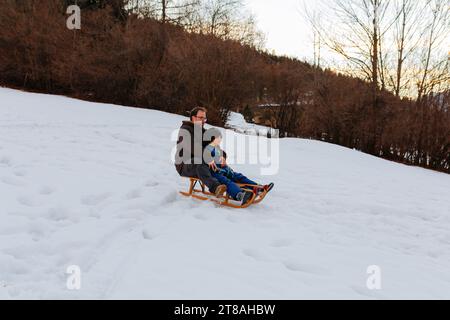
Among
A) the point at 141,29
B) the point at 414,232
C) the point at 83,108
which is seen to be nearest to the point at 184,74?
the point at 141,29

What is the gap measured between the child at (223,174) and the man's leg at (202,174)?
11 cm

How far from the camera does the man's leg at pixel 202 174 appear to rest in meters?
4.71

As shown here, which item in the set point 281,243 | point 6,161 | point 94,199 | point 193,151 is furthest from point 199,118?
point 6,161

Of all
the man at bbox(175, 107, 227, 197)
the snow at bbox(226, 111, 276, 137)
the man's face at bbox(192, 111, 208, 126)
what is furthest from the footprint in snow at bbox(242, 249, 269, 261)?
the snow at bbox(226, 111, 276, 137)

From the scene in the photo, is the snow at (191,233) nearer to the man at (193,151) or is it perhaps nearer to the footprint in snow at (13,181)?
the footprint in snow at (13,181)

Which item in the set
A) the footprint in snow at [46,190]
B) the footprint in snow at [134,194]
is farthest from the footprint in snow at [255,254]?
the footprint in snow at [46,190]

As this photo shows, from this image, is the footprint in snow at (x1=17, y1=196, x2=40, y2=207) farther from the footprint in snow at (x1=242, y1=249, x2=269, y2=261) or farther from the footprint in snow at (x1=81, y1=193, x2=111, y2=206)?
the footprint in snow at (x1=242, y1=249, x2=269, y2=261)

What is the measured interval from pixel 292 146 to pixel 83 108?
771 centimetres

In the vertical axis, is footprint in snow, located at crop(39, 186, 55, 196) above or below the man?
below

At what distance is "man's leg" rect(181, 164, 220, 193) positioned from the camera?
471 centimetres

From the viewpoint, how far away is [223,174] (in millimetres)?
5066

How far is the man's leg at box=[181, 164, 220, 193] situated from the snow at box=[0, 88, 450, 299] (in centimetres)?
30
